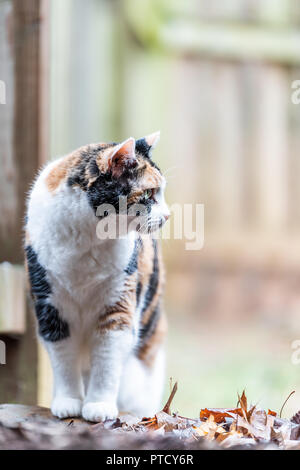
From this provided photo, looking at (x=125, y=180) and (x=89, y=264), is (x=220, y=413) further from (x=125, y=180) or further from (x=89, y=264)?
(x=125, y=180)

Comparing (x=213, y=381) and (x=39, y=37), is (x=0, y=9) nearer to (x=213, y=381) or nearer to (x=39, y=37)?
(x=39, y=37)

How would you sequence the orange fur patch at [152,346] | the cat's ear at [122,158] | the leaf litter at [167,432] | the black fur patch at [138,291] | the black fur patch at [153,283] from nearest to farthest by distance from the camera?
the leaf litter at [167,432] < the cat's ear at [122,158] < the black fur patch at [138,291] < the black fur patch at [153,283] < the orange fur patch at [152,346]

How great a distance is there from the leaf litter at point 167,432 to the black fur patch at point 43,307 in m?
0.23

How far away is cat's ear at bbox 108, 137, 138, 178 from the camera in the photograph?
4.80 ft

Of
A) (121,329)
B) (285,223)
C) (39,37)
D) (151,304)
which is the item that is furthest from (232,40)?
(121,329)

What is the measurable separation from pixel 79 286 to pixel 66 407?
352 mm

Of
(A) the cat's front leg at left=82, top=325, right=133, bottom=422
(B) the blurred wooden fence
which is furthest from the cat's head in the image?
(B) the blurred wooden fence

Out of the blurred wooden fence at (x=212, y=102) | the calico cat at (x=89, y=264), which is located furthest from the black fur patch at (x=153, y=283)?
the blurred wooden fence at (x=212, y=102)

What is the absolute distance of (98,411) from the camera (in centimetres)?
157

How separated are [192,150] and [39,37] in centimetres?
194

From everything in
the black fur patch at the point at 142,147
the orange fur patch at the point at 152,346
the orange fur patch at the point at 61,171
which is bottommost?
the orange fur patch at the point at 152,346

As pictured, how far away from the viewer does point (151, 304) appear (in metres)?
1.91

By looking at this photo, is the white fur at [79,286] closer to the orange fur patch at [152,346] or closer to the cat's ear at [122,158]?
the cat's ear at [122,158]

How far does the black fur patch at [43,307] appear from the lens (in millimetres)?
1590
